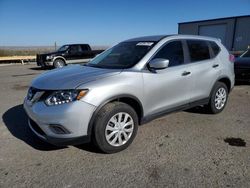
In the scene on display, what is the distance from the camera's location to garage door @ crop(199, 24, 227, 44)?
1047 inches

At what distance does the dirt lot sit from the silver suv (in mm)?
307

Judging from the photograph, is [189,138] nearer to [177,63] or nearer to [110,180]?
[177,63]

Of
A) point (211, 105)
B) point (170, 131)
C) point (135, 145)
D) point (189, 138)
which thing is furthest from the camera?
point (211, 105)

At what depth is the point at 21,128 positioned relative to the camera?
4605 mm

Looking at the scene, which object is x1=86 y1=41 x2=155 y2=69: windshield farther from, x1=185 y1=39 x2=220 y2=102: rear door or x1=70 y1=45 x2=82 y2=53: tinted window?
x1=70 y1=45 x2=82 y2=53: tinted window

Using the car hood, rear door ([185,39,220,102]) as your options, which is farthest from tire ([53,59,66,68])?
the car hood

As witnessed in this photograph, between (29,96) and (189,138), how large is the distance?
8.83 feet

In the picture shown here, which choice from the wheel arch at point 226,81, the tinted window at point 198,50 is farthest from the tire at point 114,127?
the wheel arch at point 226,81

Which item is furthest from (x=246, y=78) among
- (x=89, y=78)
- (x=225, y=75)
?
(x=89, y=78)

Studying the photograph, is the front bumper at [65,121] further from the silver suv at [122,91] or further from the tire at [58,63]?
the tire at [58,63]

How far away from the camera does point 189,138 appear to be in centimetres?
411

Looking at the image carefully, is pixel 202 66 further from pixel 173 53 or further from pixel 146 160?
pixel 146 160

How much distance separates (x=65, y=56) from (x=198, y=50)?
13.0m

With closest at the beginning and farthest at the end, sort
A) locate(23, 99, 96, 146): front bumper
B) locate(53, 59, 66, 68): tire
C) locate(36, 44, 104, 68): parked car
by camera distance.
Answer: locate(23, 99, 96, 146): front bumper, locate(36, 44, 104, 68): parked car, locate(53, 59, 66, 68): tire
